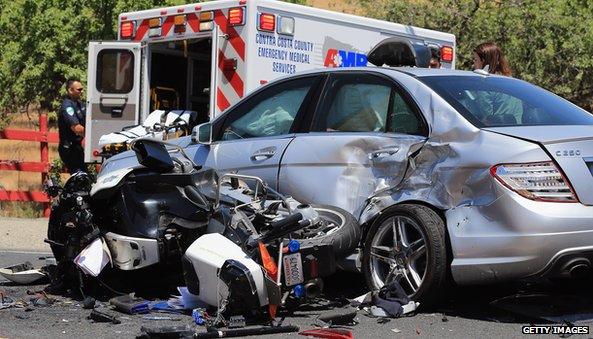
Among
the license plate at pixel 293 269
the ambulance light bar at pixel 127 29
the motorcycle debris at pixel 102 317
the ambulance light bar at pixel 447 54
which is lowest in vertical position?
the motorcycle debris at pixel 102 317

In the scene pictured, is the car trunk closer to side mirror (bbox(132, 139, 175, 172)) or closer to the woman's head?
side mirror (bbox(132, 139, 175, 172))

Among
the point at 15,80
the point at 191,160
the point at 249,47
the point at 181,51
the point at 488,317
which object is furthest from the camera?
the point at 15,80

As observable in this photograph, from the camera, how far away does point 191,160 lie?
7539 mm

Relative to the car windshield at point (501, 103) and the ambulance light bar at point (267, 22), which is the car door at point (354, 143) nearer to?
the car windshield at point (501, 103)

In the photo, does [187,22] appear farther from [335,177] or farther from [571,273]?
[571,273]

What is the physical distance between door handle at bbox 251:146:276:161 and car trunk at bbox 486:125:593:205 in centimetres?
187

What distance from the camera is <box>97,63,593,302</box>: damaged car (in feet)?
19.3

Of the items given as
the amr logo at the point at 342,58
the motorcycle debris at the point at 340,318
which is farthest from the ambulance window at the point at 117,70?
the motorcycle debris at the point at 340,318

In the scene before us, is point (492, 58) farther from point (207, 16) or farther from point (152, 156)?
point (152, 156)

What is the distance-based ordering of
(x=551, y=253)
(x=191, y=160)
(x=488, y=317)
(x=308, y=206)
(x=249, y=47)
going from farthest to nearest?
1. (x=249, y=47)
2. (x=191, y=160)
3. (x=308, y=206)
4. (x=488, y=317)
5. (x=551, y=253)

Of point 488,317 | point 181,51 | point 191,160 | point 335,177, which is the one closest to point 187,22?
point 181,51

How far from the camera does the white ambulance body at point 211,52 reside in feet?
35.2

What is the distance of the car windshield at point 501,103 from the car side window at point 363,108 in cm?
27

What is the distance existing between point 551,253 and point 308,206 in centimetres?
175
